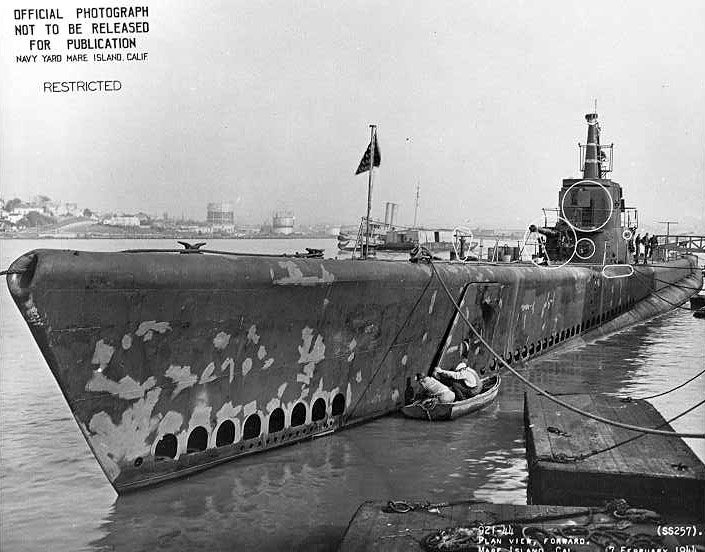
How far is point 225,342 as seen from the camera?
29.9 feet

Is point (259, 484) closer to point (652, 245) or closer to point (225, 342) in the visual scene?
point (225, 342)

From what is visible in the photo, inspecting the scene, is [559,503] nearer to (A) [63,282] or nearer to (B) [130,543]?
(B) [130,543]

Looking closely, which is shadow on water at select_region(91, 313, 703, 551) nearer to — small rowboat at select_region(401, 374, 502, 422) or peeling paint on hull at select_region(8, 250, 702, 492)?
small rowboat at select_region(401, 374, 502, 422)

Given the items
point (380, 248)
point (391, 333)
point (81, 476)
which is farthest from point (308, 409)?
point (380, 248)

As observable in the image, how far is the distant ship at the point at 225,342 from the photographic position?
7602 millimetres

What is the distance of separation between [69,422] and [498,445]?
278 inches

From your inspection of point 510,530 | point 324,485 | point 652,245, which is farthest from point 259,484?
point 652,245

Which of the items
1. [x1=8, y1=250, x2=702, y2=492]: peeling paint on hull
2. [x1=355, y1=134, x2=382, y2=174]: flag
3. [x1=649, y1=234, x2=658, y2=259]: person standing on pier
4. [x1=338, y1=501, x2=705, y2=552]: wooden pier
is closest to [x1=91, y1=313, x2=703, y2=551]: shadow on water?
[x1=8, y1=250, x2=702, y2=492]: peeling paint on hull

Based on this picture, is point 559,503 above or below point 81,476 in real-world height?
above

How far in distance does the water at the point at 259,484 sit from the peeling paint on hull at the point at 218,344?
1.31 ft

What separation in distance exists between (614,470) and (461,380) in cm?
567

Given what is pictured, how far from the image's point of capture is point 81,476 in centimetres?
982

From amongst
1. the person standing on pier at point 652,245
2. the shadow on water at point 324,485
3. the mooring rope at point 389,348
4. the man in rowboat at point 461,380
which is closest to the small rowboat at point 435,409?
the shadow on water at point 324,485

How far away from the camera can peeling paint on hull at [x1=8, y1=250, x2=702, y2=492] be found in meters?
7.59
